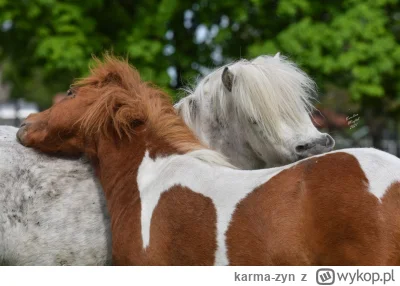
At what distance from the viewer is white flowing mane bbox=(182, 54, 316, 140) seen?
14.6ft

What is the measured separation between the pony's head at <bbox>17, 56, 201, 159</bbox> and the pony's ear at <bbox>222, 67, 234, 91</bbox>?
1.56ft

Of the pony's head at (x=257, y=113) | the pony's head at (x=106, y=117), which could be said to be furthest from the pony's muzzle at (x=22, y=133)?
the pony's head at (x=257, y=113)

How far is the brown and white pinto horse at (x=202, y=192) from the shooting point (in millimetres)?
3150

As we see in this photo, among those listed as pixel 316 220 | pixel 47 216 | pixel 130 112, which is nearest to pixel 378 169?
pixel 316 220

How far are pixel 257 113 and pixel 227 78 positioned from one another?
15.7 inches

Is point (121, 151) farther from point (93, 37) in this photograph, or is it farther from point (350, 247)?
point (93, 37)

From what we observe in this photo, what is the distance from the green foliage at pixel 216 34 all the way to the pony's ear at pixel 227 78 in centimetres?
642

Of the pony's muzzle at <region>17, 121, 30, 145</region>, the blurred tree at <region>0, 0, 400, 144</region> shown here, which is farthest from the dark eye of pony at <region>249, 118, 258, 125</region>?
the blurred tree at <region>0, 0, 400, 144</region>

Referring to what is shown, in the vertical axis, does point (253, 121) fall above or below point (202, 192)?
below

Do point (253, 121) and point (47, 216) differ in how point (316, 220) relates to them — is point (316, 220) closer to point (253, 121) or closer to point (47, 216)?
point (253, 121)

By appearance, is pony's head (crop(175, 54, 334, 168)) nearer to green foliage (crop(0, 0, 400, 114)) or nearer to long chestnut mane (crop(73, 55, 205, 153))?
long chestnut mane (crop(73, 55, 205, 153))

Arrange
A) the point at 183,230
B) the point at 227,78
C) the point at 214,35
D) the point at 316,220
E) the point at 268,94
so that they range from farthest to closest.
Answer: the point at 214,35 < the point at 227,78 < the point at 268,94 < the point at 183,230 < the point at 316,220

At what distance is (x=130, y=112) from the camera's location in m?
4.23

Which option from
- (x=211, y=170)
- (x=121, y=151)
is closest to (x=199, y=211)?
(x=211, y=170)
